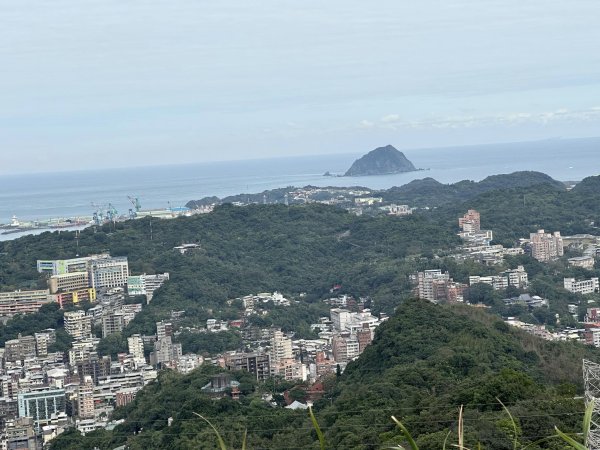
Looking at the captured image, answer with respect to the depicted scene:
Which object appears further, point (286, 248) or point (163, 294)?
point (286, 248)

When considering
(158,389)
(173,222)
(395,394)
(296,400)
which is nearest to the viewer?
(395,394)

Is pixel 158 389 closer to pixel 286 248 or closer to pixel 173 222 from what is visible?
pixel 286 248

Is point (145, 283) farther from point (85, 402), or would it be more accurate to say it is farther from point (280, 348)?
Result: point (85, 402)

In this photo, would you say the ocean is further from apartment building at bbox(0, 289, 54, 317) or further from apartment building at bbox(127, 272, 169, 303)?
apartment building at bbox(0, 289, 54, 317)

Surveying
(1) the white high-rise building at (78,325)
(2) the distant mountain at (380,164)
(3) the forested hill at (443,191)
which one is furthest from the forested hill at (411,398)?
(2) the distant mountain at (380,164)

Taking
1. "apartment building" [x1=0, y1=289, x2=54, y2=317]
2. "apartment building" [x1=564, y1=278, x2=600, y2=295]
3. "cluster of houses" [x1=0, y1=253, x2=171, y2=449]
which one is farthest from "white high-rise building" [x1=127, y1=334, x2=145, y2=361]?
"apartment building" [x1=564, y1=278, x2=600, y2=295]

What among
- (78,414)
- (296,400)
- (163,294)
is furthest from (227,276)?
(296,400)
